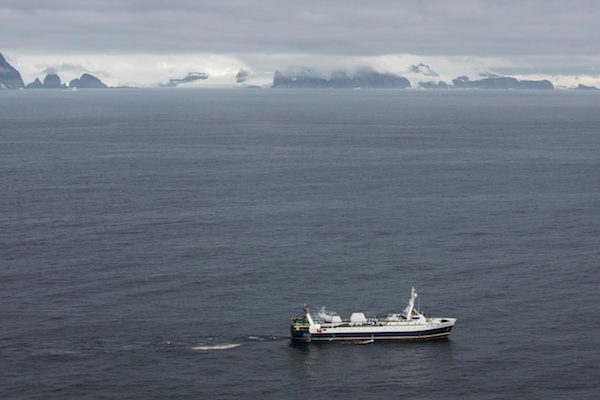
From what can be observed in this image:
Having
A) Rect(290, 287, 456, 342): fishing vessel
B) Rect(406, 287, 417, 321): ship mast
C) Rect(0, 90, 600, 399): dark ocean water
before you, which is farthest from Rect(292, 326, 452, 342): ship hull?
Rect(406, 287, 417, 321): ship mast

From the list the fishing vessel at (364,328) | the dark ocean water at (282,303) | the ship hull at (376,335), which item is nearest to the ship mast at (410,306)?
the fishing vessel at (364,328)

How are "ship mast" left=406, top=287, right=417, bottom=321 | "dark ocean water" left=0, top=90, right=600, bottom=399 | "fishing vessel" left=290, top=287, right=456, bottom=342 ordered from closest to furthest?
1. "dark ocean water" left=0, top=90, right=600, bottom=399
2. "fishing vessel" left=290, top=287, right=456, bottom=342
3. "ship mast" left=406, top=287, right=417, bottom=321

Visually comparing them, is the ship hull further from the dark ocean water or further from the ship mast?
the ship mast

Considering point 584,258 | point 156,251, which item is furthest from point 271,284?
point 584,258

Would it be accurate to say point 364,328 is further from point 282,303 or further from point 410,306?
point 282,303

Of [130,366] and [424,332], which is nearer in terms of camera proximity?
[130,366]

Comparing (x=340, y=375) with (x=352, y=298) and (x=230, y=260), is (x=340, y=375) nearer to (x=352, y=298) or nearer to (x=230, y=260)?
(x=352, y=298)

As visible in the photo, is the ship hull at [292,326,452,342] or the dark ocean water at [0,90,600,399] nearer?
the dark ocean water at [0,90,600,399]

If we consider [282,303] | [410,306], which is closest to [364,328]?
[410,306]
